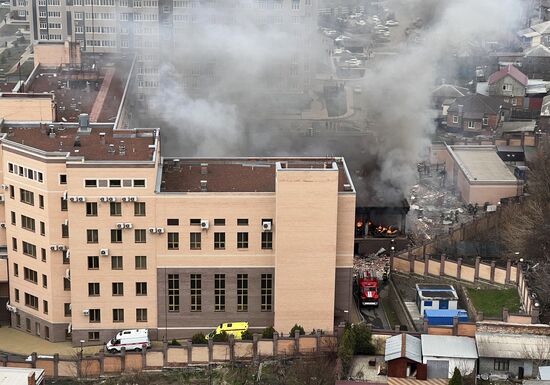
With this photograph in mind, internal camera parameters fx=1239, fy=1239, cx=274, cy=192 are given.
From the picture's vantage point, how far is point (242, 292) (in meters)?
41.7

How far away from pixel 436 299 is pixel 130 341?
10.7 meters

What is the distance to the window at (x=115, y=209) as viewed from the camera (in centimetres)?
4062

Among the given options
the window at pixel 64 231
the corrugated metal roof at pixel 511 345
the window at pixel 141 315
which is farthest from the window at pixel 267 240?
the corrugated metal roof at pixel 511 345

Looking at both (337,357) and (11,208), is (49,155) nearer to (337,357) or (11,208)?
(11,208)

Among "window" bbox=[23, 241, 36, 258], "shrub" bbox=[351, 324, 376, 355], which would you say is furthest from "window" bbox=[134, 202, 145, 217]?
"shrub" bbox=[351, 324, 376, 355]

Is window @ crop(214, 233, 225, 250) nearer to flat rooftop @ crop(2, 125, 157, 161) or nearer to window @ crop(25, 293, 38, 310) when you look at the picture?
flat rooftop @ crop(2, 125, 157, 161)

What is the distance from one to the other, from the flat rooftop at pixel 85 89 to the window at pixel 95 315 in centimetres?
1047

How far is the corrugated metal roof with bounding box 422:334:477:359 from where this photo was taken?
38.0m

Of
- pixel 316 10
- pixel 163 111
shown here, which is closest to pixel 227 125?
pixel 163 111

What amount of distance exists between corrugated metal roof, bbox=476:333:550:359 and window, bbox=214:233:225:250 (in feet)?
29.0

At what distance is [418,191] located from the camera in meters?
56.4

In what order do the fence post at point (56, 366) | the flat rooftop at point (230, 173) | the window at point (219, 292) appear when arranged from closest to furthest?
the fence post at point (56, 366)
the window at point (219, 292)
the flat rooftop at point (230, 173)

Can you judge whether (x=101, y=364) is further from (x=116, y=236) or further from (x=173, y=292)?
(x=116, y=236)

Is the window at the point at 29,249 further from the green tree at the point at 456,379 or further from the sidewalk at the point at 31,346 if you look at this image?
the green tree at the point at 456,379
